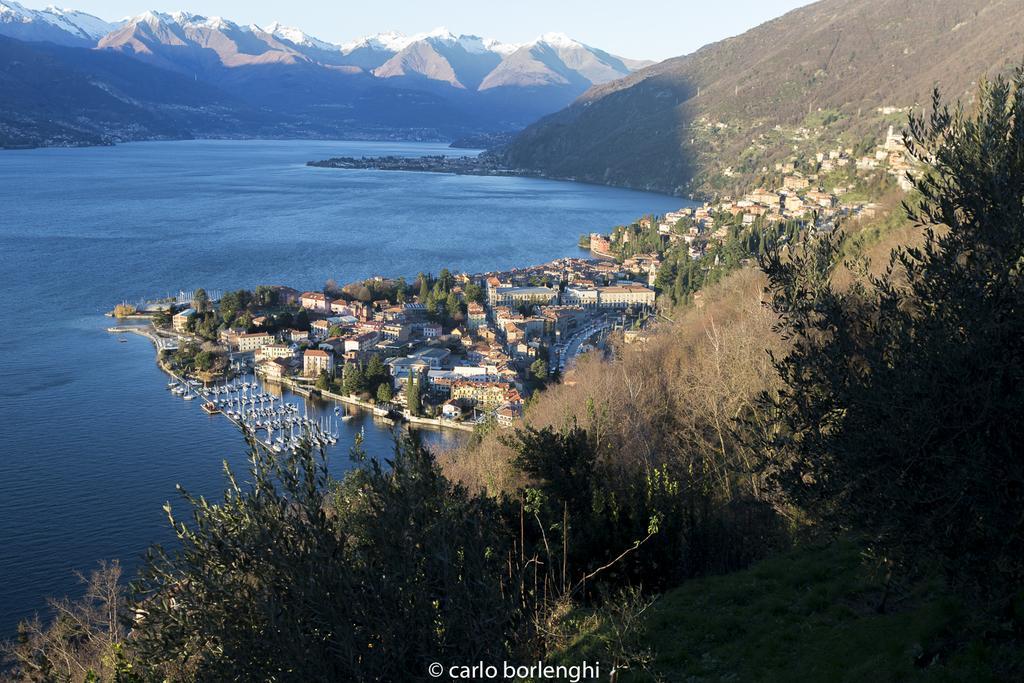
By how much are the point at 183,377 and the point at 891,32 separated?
50875 mm

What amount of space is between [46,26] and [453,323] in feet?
516

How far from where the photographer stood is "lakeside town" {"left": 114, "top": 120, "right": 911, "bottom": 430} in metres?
15.7

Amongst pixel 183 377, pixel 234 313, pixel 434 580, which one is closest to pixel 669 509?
pixel 434 580

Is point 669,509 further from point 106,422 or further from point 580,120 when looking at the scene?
point 580,120

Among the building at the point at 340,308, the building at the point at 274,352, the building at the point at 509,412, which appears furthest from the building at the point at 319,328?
the building at the point at 509,412

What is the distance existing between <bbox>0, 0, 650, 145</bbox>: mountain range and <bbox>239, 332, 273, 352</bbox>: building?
68786 millimetres

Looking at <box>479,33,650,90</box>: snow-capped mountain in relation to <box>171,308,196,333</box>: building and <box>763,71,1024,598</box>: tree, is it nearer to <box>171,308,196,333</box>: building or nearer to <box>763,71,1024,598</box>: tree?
<box>171,308,196,333</box>: building

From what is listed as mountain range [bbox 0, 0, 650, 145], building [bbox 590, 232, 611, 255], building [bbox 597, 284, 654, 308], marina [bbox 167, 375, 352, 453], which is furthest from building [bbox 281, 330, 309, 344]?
mountain range [bbox 0, 0, 650, 145]

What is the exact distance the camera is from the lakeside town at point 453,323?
51.4ft

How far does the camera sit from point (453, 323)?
21125 mm

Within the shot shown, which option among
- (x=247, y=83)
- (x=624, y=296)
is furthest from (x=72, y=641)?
(x=247, y=83)

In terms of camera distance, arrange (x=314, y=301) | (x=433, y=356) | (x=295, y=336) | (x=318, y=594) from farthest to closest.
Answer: (x=314, y=301), (x=295, y=336), (x=433, y=356), (x=318, y=594)

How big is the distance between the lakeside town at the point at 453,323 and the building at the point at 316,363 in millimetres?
30

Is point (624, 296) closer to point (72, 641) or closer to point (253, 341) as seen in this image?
point (253, 341)
